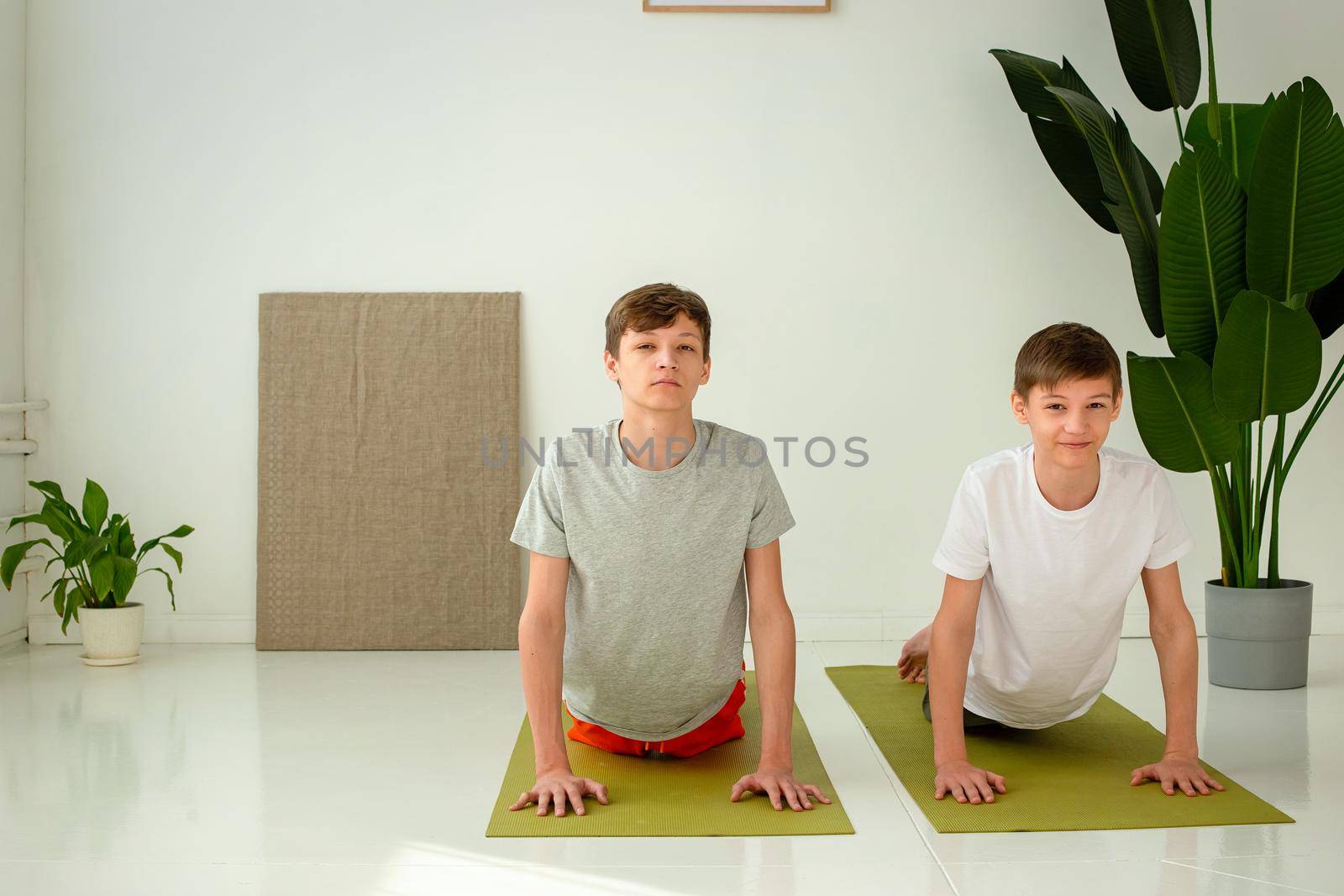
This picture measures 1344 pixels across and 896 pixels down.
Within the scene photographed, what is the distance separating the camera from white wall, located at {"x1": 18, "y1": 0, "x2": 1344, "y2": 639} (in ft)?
11.0

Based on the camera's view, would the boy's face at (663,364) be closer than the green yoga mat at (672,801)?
No

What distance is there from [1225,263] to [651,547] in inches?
62.1

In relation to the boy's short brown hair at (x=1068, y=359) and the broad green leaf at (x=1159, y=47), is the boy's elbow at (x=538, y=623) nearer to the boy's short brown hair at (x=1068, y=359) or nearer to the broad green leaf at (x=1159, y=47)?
the boy's short brown hair at (x=1068, y=359)

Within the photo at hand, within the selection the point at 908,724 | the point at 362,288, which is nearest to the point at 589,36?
the point at 362,288

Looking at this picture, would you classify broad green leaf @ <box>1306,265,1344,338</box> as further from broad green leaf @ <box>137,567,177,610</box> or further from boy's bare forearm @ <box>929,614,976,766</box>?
broad green leaf @ <box>137,567,177,610</box>

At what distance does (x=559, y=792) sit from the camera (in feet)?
6.07

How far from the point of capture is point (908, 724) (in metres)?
2.40

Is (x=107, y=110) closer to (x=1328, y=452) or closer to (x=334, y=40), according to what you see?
(x=334, y=40)

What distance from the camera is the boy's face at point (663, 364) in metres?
1.91

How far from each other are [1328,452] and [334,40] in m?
3.16

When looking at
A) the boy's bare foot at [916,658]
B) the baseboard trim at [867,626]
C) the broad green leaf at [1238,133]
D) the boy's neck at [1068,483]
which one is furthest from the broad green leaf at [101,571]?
the broad green leaf at [1238,133]

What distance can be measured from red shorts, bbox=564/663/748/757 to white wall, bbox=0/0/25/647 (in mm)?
1981

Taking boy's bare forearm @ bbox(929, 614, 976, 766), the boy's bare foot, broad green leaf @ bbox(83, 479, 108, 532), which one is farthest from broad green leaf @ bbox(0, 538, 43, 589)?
boy's bare forearm @ bbox(929, 614, 976, 766)

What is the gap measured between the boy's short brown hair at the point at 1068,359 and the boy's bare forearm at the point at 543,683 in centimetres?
91
